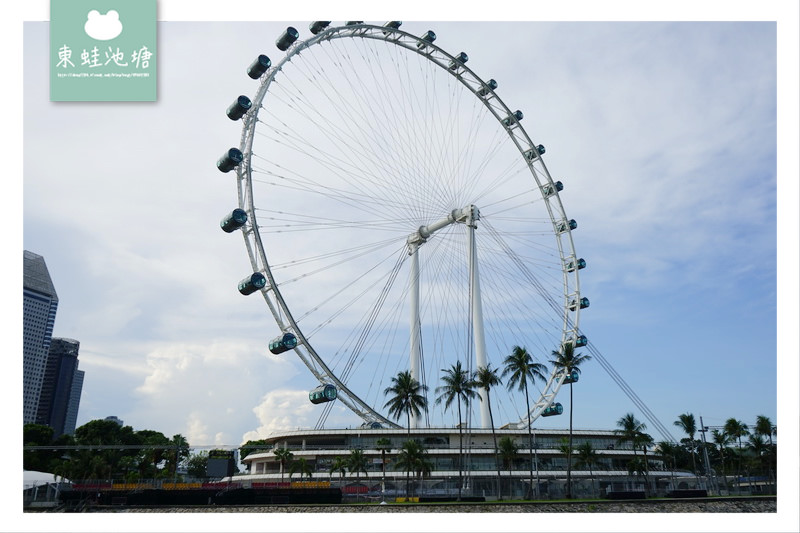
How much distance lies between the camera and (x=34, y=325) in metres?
152

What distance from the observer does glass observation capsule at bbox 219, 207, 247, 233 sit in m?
45.1

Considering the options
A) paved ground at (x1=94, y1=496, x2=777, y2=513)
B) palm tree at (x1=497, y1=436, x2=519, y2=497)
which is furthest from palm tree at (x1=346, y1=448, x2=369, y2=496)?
paved ground at (x1=94, y1=496, x2=777, y2=513)

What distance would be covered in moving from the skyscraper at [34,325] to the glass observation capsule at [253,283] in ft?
418

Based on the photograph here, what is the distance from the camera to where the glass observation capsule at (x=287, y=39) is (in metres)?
47.9

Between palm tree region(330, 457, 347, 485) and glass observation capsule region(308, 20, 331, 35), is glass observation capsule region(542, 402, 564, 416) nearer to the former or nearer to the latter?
palm tree region(330, 457, 347, 485)

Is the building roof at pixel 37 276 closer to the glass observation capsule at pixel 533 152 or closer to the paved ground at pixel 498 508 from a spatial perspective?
the glass observation capsule at pixel 533 152

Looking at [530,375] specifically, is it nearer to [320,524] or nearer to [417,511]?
[417,511]

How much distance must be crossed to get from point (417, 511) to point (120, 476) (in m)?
65.9

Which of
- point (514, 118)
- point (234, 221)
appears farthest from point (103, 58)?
point (514, 118)

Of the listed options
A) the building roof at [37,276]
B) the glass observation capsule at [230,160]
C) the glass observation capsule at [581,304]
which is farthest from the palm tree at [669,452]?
the building roof at [37,276]

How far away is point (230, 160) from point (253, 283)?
30.0 ft

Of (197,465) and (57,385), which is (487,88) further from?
(57,385)

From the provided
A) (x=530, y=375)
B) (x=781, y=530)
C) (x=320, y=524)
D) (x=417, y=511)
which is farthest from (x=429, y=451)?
(x=781, y=530)

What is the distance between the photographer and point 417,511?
116 feet
